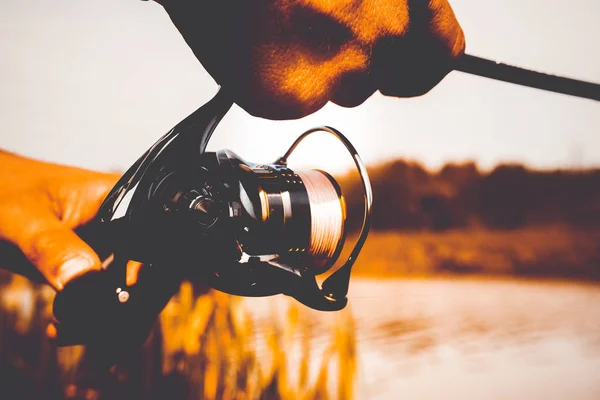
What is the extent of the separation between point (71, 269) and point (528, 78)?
0.68 metres

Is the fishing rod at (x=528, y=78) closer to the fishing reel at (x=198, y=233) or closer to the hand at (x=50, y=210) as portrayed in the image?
the fishing reel at (x=198, y=233)

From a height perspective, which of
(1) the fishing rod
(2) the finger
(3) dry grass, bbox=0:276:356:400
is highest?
(1) the fishing rod

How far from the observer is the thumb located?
0.61 metres

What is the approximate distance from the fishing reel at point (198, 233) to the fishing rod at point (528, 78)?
21cm

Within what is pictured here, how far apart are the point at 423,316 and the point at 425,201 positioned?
3.61 metres

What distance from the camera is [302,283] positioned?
2.09 ft

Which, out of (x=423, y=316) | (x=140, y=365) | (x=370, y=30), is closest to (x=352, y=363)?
(x=140, y=365)

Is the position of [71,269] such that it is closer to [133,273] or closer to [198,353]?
[133,273]

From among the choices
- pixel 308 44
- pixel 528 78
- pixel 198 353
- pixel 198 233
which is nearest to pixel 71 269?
pixel 198 233

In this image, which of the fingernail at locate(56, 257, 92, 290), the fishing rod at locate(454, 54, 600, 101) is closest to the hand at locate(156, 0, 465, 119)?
the fishing rod at locate(454, 54, 600, 101)

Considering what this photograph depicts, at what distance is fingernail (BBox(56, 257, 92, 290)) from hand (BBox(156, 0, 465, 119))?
0.97ft

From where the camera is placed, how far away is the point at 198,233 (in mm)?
604

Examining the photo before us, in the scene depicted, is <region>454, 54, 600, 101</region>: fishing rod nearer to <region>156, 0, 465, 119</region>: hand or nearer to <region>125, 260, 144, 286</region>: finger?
<region>156, 0, 465, 119</region>: hand

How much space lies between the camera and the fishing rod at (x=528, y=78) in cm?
70
